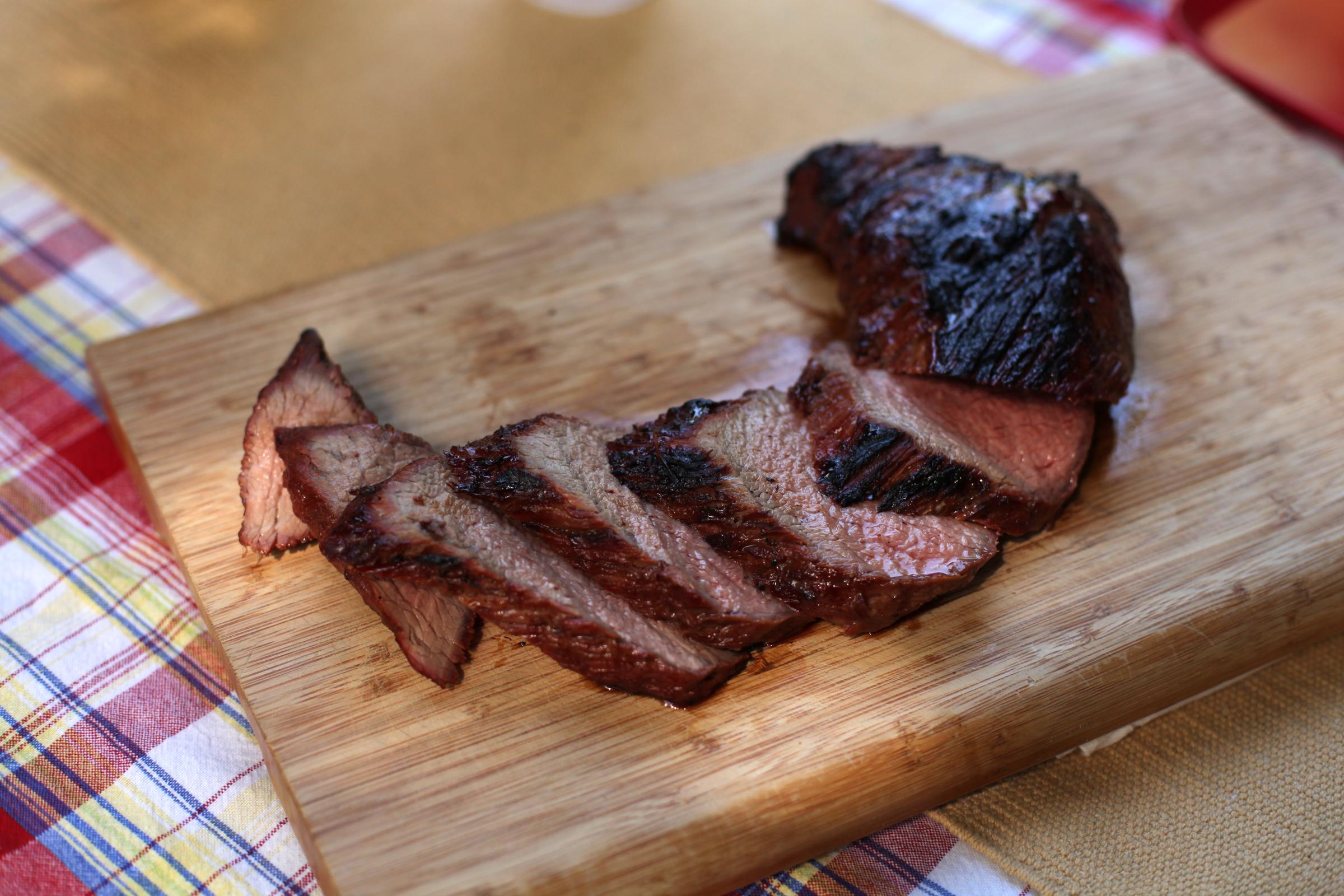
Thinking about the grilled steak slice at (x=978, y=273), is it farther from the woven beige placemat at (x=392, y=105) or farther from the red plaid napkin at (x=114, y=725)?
the red plaid napkin at (x=114, y=725)

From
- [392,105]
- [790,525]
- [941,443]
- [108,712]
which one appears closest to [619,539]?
[790,525]

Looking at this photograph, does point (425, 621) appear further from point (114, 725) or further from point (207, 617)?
point (114, 725)

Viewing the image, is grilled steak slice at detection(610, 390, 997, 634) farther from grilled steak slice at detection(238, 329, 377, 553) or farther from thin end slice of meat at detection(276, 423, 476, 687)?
grilled steak slice at detection(238, 329, 377, 553)

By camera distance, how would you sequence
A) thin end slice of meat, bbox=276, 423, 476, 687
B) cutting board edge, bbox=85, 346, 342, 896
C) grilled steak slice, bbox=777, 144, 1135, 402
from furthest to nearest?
grilled steak slice, bbox=777, 144, 1135, 402, thin end slice of meat, bbox=276, 423, 476, 687, cutting board edge, bbox=85, 346, 342, 896

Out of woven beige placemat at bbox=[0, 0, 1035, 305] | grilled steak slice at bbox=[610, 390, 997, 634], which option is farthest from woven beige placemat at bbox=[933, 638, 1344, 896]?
woven beige placemat at bbox=[0, 0, 1035, 305]

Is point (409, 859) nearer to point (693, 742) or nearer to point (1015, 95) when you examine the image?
point (693, 742)

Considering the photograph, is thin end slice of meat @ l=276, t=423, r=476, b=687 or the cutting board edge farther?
thin end slice of meat @ l=276, t=423, r=476, b=687
